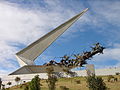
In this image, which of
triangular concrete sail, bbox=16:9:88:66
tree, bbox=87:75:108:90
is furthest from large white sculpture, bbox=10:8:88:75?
tree, bbox=87:75:108:90

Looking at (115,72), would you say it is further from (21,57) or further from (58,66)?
(21,57)

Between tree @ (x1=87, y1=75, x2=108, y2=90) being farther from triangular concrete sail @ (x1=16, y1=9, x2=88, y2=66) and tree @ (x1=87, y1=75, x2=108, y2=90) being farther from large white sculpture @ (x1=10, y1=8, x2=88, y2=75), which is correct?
triangular concrete sail @ (x1=16, y1=9, x2=88, y2=66)

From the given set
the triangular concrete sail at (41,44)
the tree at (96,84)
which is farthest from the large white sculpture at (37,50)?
the tree at (96,84)

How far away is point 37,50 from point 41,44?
1344 millimetres

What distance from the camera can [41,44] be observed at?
40938 mm

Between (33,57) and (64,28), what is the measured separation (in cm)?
797

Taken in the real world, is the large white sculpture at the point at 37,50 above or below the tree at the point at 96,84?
above

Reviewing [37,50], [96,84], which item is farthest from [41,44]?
[96,84]

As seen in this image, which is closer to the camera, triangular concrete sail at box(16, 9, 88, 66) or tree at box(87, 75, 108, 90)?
tree at box(87, 75, 108, 90)

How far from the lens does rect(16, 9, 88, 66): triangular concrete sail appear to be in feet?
131

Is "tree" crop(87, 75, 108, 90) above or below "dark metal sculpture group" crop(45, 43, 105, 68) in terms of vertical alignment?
below

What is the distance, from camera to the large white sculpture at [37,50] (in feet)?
127

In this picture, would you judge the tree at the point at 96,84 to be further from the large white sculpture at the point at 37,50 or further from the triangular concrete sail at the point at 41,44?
the triangular concrete sail at the point at 41,44

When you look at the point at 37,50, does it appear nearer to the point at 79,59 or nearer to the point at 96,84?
the point at 79,59
